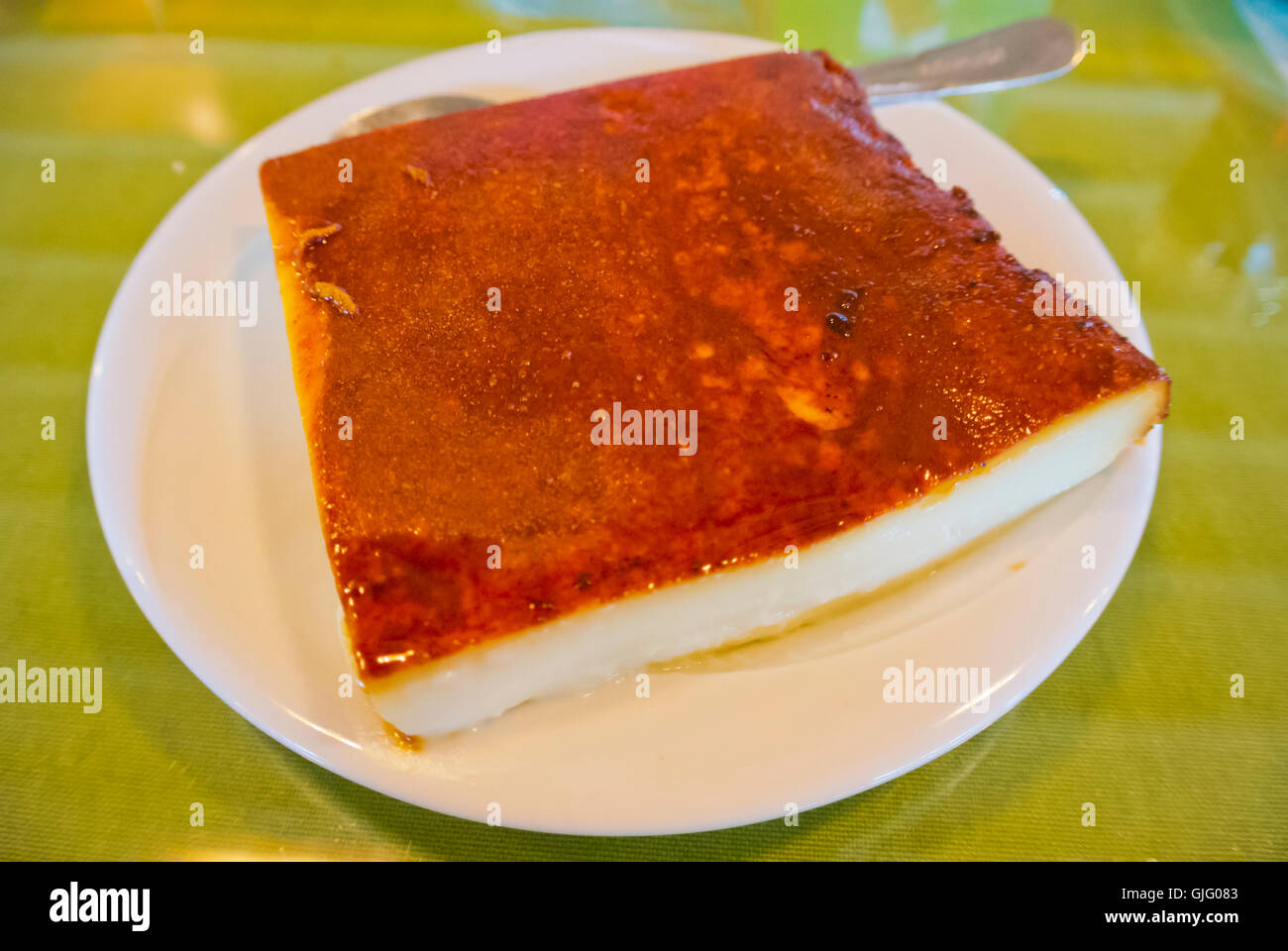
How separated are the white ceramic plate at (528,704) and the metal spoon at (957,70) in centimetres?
40

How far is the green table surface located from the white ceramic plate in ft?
0.56

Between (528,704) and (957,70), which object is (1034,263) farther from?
(528,704)

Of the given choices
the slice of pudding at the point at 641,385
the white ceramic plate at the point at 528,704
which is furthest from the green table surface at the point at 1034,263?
the slice of pudding at the point at 641,385

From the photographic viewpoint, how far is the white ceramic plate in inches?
41.9

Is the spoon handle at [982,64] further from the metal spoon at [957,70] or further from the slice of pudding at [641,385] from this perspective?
→ the slice of pudding at [641,385]

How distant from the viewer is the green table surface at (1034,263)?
120 centimetres

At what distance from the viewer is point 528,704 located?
1158mm

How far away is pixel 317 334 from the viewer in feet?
4.21

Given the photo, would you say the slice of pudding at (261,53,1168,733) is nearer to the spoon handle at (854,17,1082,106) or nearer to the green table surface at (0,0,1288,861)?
the green table surface at (0,0,1288,861)

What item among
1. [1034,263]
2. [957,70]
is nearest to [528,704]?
[1034,263]

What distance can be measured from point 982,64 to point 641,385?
1268mm

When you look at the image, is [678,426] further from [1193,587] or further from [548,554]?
[1193,587]
